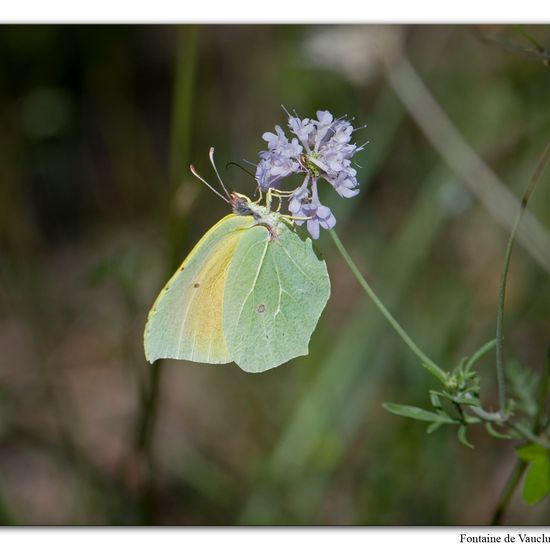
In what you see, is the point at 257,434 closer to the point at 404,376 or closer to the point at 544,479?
the point at 404,376

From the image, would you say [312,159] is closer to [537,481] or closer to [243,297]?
[243,297]

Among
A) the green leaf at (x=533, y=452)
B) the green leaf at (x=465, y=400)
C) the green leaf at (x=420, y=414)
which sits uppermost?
the green leaf at (x=465, y=400)

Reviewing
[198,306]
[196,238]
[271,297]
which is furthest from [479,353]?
[196,238]

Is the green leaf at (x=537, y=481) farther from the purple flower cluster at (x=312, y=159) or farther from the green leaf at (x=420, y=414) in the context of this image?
the purple flower cluster at (x=312, y=159)

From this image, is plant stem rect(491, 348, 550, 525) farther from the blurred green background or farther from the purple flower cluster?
the blurred green background

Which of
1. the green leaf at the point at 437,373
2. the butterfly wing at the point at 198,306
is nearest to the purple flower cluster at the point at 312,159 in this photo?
the butterfly wing at the point at 198,306
